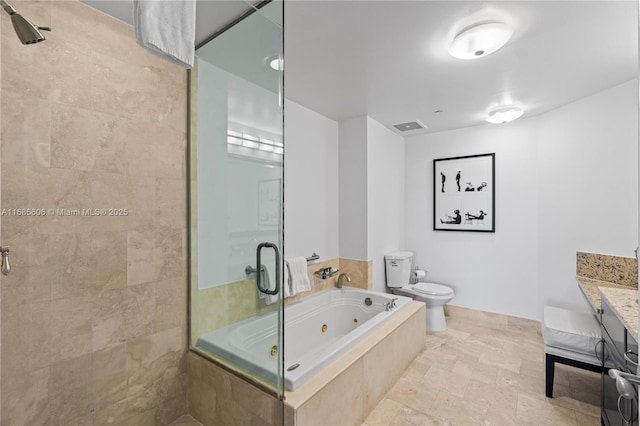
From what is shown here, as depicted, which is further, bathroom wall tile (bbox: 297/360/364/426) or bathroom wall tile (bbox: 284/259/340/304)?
bathroom wall tile (bbox: 284/259/340/304)

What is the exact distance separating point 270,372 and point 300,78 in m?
2.08

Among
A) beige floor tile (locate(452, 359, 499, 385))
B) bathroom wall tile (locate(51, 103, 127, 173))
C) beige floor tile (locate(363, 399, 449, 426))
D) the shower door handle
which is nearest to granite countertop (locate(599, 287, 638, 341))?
beige floor tile (locate(452, 359, 499, 385))

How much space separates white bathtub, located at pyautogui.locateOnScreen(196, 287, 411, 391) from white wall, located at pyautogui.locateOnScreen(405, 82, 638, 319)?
1.36m

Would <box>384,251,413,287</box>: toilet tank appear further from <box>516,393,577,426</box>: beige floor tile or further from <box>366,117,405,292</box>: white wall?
<box>516,393,577,426</box>: beige floor tile

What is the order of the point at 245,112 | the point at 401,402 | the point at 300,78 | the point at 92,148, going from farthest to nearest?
the point at 300,78, the point at 401,402, the point at 245,112, the point at 92,148

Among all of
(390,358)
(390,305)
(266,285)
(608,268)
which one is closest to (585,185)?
(608,268)

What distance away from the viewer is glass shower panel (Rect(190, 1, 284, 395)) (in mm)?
1615

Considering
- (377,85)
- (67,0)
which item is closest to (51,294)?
(67,0)

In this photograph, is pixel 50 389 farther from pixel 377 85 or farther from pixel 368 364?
pixel 377 85

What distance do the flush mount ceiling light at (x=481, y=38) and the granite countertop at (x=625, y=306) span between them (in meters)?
1.55

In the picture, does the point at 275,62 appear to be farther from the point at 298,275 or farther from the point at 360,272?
the point at 360,272

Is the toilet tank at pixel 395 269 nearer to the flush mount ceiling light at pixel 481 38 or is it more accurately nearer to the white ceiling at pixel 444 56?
the white ceiling at pixel 444 56

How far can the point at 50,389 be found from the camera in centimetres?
144

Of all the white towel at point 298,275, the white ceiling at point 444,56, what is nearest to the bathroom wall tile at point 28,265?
the white towel at point 298,275
